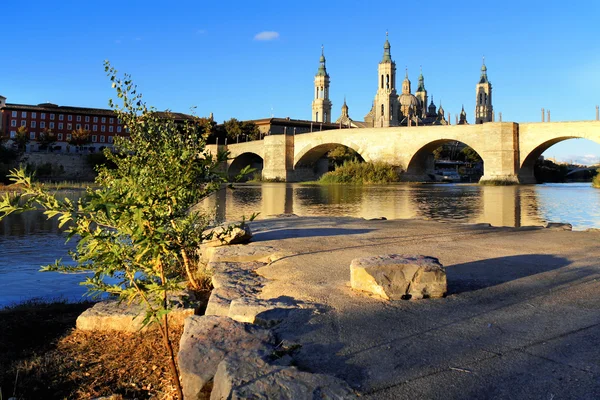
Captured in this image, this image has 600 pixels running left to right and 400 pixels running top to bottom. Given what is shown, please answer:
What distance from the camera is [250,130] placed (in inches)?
2415

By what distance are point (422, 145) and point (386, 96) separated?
161 feet

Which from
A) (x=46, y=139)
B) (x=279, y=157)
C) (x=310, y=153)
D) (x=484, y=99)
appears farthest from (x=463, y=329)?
(x=484, y=99)

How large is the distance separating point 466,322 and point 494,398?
84 cm

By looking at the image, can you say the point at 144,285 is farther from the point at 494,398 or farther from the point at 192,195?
the point at 494,398

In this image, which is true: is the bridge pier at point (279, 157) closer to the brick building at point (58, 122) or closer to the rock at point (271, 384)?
the brick building at point (58, 122)

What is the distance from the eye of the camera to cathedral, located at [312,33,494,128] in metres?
84.5

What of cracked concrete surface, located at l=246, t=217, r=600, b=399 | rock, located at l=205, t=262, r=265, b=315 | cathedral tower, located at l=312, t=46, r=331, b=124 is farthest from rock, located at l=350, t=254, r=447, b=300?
cathedral tower, located at l=312, t=46, r=331, b=124

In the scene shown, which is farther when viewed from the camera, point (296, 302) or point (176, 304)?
point (176, 304)

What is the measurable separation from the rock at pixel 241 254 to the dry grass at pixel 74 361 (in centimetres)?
146

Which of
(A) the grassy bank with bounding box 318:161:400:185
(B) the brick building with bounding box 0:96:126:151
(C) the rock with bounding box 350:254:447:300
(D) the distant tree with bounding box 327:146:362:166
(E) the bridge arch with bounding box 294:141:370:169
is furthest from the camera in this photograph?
(B) the brick building with bounding box 0:96:126:151

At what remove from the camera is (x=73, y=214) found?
92.4 inches

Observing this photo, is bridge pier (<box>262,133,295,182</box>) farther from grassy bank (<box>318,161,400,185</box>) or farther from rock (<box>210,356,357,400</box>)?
rock (<box>210,356,357,400</box>)

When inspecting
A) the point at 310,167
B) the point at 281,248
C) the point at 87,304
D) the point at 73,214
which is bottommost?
the point at 87,304

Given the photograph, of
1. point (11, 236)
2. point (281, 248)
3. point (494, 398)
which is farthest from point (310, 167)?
point (494, 398)
